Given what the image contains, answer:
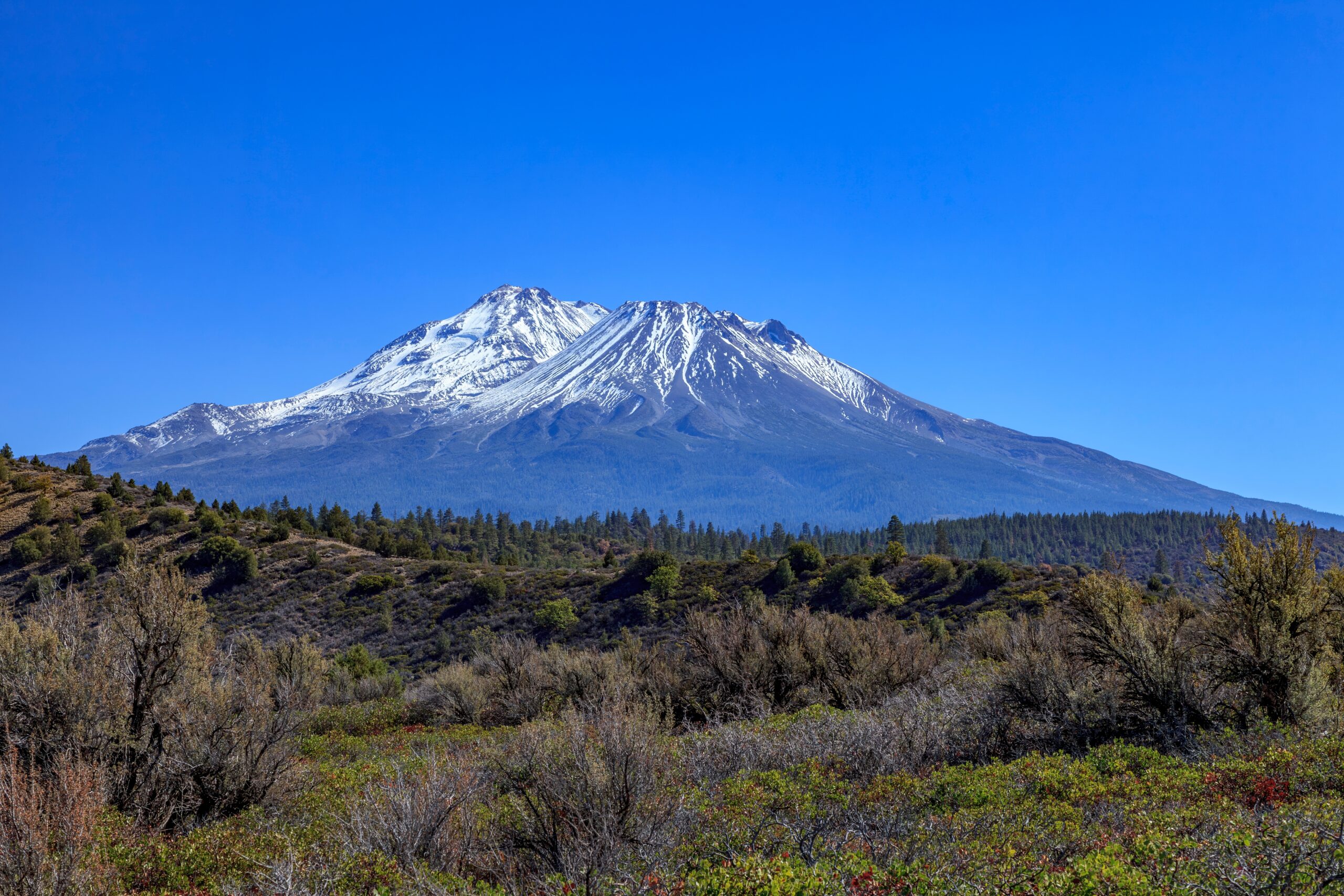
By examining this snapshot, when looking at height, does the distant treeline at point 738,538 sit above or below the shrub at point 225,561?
below

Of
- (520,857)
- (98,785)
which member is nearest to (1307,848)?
(520,857)

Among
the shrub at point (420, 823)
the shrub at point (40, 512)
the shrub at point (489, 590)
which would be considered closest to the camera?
the shrub at point (420, 823)

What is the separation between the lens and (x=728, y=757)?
11.0 meters

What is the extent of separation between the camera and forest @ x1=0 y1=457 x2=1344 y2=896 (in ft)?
20.6

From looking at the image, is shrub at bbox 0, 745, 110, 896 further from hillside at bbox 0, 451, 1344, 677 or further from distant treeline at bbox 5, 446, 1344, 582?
distant treeline at bbox 5, 446, 1344, 582

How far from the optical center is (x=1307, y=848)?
5.62 metres

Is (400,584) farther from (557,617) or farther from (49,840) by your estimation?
(49,840)

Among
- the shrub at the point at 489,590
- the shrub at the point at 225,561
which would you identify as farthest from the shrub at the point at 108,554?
the shrub at the point at 489,590

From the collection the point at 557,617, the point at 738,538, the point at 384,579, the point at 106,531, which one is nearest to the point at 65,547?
the point at 106,531

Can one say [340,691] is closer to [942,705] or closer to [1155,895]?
[942,705]

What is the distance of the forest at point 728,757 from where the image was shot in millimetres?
6273

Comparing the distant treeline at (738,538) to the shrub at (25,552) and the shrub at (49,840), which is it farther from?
the shrub at (49,840)

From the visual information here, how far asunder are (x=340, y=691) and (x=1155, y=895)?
2700cm

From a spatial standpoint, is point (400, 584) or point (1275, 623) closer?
point (1275, 623)
